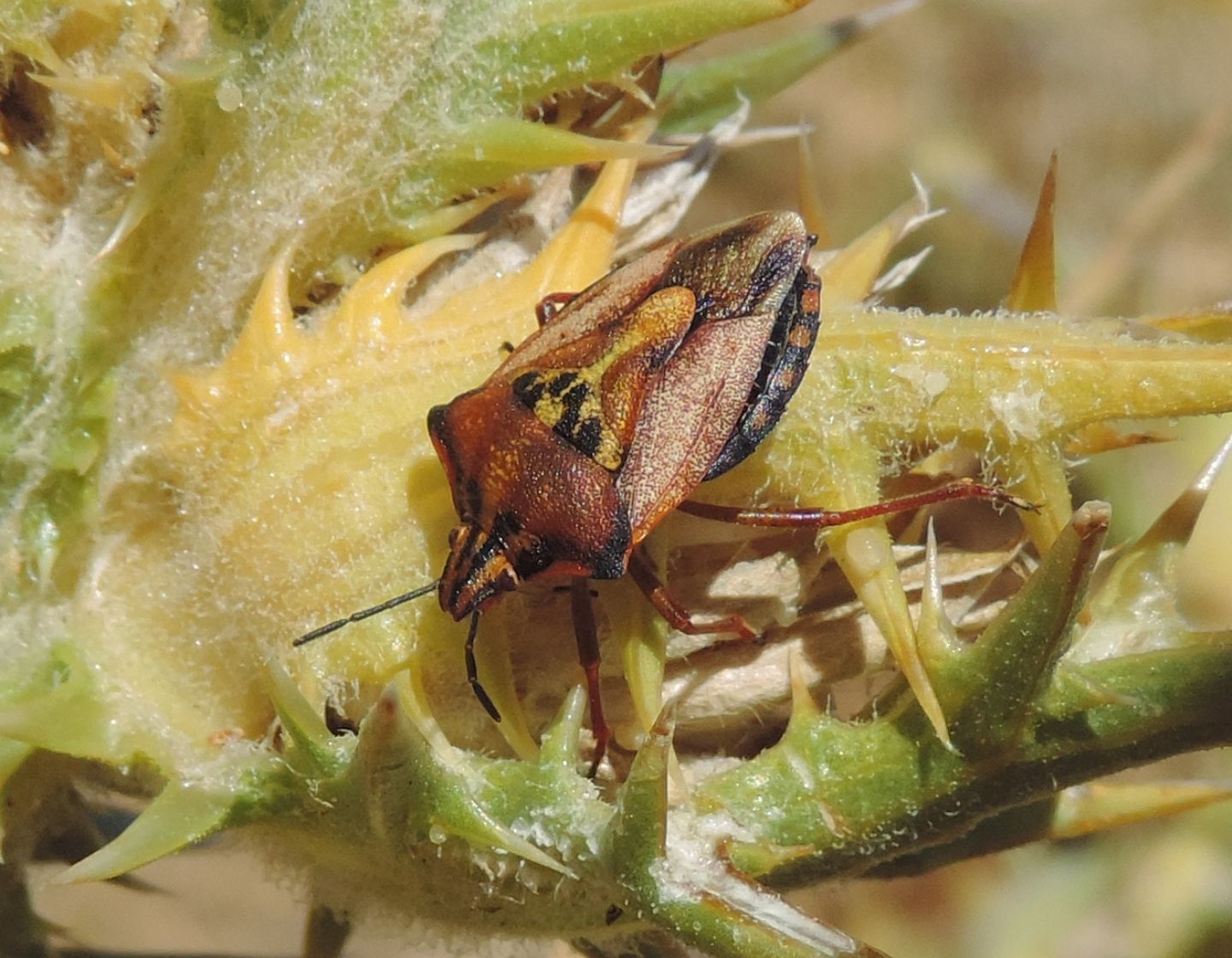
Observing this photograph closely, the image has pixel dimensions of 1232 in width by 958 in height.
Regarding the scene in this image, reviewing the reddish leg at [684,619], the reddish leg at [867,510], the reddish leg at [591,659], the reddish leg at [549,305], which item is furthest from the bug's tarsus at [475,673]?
the reddish leg at [549,305]

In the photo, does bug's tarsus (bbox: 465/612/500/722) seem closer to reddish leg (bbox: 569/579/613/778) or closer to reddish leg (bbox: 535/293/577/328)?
reddish leg (bbox: 569/579/613/778)

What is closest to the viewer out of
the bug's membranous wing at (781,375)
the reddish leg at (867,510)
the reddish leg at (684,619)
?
the reddish leg at (867,510)

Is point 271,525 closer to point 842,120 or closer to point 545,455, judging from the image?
point 545,455

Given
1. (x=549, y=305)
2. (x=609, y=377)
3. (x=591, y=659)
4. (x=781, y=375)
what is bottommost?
(x=591, y=659)

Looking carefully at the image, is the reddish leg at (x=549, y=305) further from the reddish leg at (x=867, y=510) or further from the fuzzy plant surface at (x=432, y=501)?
the reddish leg at (x=867, y=510)

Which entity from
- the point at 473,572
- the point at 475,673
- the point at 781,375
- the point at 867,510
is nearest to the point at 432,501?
the point at 473,572

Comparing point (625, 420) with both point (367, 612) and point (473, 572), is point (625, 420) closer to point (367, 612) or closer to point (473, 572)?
point (473, 572)
